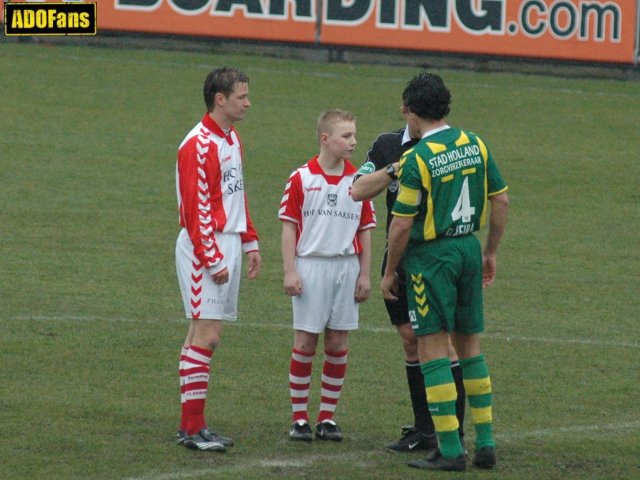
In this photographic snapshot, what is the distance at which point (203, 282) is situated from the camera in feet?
23.8

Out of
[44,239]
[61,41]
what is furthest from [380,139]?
[61,41]

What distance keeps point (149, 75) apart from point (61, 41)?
2.96 metres

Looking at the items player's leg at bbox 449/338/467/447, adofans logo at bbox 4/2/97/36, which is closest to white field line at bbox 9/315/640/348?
player's leg at bbox 449/338/467/447

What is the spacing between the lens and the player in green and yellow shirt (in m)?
6.80

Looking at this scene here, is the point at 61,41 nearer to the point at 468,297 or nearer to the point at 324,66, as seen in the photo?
the point at 324,66

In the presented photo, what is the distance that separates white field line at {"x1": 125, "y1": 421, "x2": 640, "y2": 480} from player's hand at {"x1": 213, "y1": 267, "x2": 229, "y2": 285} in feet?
3.07

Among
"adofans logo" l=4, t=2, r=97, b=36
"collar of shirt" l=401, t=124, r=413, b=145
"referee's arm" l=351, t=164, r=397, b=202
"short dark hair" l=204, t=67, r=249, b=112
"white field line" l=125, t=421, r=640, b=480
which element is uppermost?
"adofans logo" l=4, t=2, r=97, b=36

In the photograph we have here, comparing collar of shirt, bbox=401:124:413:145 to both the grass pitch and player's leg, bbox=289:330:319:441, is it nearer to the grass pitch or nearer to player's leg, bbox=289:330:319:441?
player's leg, bbox=289:330:319:441

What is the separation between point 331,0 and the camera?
74.4 ft

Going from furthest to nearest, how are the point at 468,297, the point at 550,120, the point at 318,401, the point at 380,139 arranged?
1. the point at 550,120
2. the point at 318,401
3. the point at 380,139
4. the point at 468,297

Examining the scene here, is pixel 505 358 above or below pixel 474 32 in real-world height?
below

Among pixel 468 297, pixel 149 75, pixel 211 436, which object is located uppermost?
pixel 149 75

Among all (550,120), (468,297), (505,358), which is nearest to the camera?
(468,297)

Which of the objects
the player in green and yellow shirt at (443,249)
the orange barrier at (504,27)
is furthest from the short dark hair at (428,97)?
the orange barrier at (504,27)
